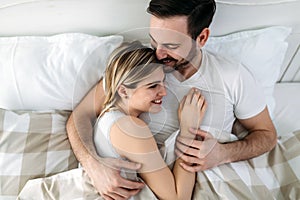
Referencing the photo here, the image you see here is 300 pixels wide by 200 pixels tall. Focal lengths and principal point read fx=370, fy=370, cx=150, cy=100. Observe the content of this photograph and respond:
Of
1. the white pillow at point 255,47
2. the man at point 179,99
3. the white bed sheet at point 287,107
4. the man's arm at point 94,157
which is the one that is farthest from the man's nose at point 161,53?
the white bed sheet at point 287,107

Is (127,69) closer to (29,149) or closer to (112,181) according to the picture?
(112,181)

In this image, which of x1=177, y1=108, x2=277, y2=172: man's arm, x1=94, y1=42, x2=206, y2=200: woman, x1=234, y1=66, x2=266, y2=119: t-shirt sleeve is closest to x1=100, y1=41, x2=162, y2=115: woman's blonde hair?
x1=94, y1=42, x2=206, y2=200: woman

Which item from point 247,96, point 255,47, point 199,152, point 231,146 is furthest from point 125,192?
point 255,47

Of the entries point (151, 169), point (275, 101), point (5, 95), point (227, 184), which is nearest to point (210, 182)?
point (227, 184)

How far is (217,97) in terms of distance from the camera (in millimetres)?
1107

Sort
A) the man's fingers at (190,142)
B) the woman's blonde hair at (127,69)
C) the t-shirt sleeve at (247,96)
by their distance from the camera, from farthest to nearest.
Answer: the t-shirt sleeve at (247,96) < the man's fingers at (190,142) < the woman's blonde hair at (127,69)

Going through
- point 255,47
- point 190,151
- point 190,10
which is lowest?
point 190,151

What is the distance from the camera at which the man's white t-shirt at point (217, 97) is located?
1002mm

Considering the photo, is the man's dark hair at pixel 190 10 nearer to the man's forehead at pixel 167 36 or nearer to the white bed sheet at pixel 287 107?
the man's forehead at pixel 167 36

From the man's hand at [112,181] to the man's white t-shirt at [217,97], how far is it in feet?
0.42

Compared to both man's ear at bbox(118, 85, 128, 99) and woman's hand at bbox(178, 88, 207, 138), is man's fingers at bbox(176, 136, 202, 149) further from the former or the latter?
man's ear at bbox(118, 85, 128, 99)

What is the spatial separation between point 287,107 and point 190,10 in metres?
0.65

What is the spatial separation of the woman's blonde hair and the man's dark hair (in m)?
0.11

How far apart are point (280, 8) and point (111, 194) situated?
815 millimetres
